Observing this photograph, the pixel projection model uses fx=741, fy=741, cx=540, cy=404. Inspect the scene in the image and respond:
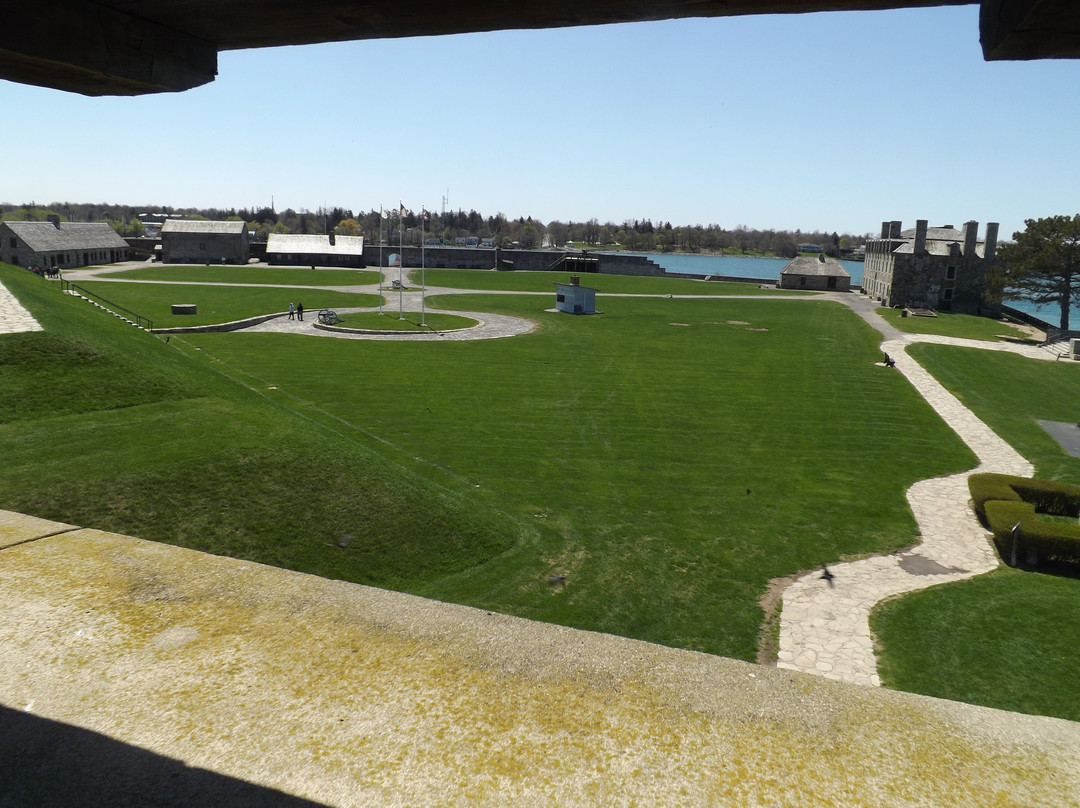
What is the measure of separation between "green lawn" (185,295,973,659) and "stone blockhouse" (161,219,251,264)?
69.2 meters

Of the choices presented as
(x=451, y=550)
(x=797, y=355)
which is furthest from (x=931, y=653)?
(x=797, y=355)

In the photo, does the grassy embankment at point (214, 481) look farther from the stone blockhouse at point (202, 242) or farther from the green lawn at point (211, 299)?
the stone blockhouse at point (202, 242)

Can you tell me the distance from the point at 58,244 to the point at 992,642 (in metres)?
97.4

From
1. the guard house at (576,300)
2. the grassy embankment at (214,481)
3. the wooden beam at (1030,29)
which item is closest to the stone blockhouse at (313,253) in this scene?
the guard house at (576,300)

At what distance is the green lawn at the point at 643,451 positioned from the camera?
592 inches

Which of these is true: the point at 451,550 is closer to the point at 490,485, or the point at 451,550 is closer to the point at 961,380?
the point at 490,485

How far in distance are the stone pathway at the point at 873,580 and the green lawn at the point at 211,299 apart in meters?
41.3

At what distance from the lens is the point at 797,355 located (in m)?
44.1

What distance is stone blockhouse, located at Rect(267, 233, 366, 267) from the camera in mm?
105750

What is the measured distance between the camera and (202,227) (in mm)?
104938

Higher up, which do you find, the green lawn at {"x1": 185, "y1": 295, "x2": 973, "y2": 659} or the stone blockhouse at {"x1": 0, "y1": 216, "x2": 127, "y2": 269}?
the stone blockhouse at {"x1": 0, "y1": 216, "x2": 127, "y2": 269}

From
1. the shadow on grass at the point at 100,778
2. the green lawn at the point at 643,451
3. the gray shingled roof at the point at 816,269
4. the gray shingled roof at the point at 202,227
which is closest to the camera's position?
the shadow on grass at the point at 100,778

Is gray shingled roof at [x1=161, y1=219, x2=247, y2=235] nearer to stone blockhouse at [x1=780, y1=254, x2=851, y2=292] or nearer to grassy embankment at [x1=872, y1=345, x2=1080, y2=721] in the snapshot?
stone blockhouse at [x1=780, y1=254, x2=851, y2=292]

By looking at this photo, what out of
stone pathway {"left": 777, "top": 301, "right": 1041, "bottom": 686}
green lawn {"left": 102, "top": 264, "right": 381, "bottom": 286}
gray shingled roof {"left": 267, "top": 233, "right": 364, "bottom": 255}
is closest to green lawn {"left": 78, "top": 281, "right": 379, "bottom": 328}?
green lawn {"left": 102, "top": 264, "right": 381, "bottom": 286}
